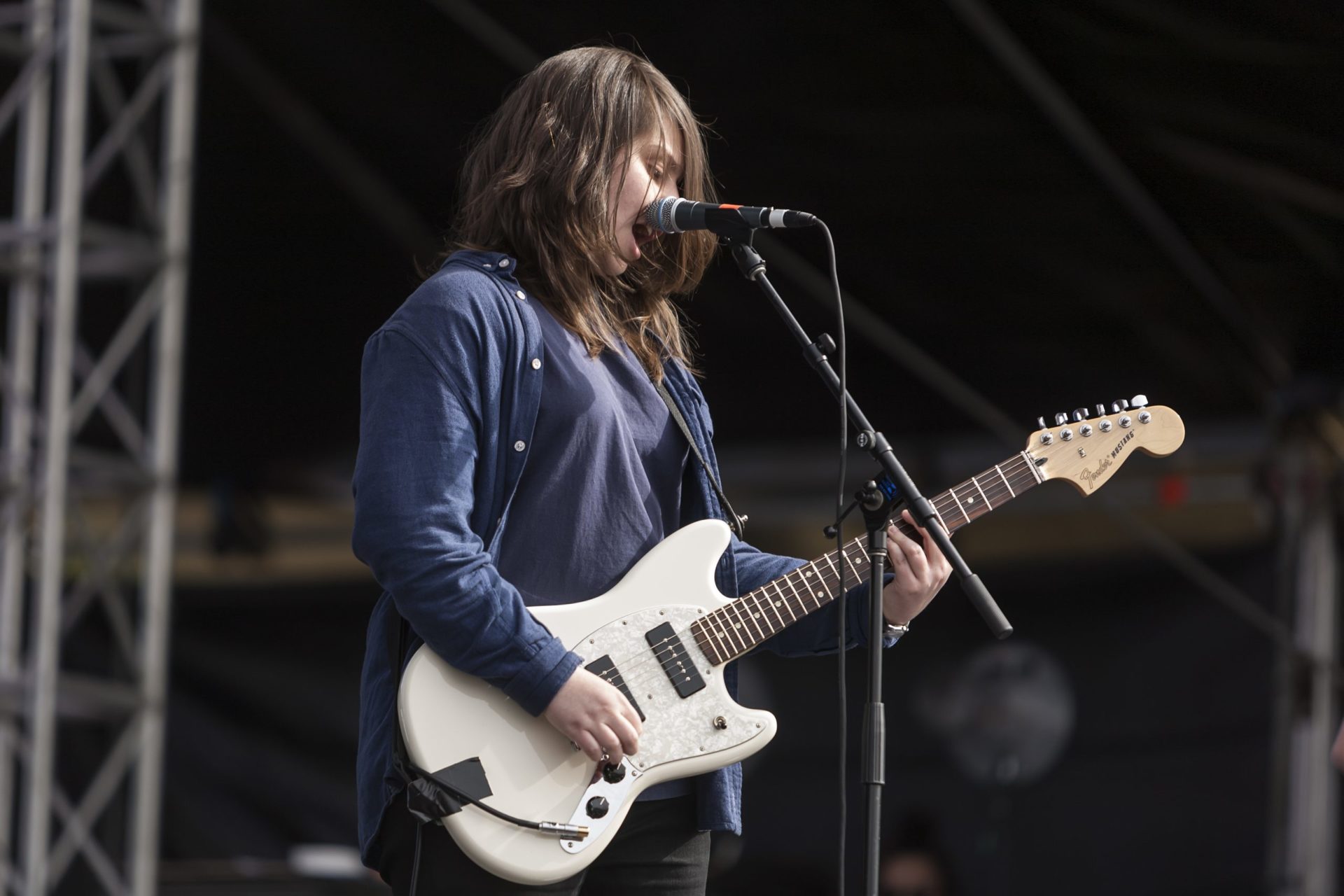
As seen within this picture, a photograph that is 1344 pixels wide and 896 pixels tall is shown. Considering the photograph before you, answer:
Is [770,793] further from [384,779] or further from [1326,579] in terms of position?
[384,779]

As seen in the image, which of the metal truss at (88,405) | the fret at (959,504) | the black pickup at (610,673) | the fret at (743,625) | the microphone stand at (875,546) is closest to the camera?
the microphone stand at (875,546)

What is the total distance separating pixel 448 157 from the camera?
498cm

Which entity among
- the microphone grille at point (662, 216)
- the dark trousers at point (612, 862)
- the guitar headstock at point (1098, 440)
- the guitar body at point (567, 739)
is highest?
the microphone grille at point (662, 216)

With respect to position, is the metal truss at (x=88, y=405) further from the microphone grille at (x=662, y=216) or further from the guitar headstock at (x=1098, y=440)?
the guitar headstock at (x=1098, y=440)

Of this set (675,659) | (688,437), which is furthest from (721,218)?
(675,659)

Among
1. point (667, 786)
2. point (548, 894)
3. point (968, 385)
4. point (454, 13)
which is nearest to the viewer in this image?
point (548, 894)

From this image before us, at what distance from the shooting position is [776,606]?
84.3 inches

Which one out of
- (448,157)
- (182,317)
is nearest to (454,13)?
(448,157)

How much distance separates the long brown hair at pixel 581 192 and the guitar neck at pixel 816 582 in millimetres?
367

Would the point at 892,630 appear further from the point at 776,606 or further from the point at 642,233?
the point at 642,233

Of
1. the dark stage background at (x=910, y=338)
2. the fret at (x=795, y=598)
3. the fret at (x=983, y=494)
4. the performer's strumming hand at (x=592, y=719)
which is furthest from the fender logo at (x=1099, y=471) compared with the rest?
the dark stage background at (x=910, y=338)

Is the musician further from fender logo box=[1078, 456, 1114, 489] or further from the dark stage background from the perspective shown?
the dark stage background

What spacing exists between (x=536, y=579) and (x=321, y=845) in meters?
4.03

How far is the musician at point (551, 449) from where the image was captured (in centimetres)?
188
